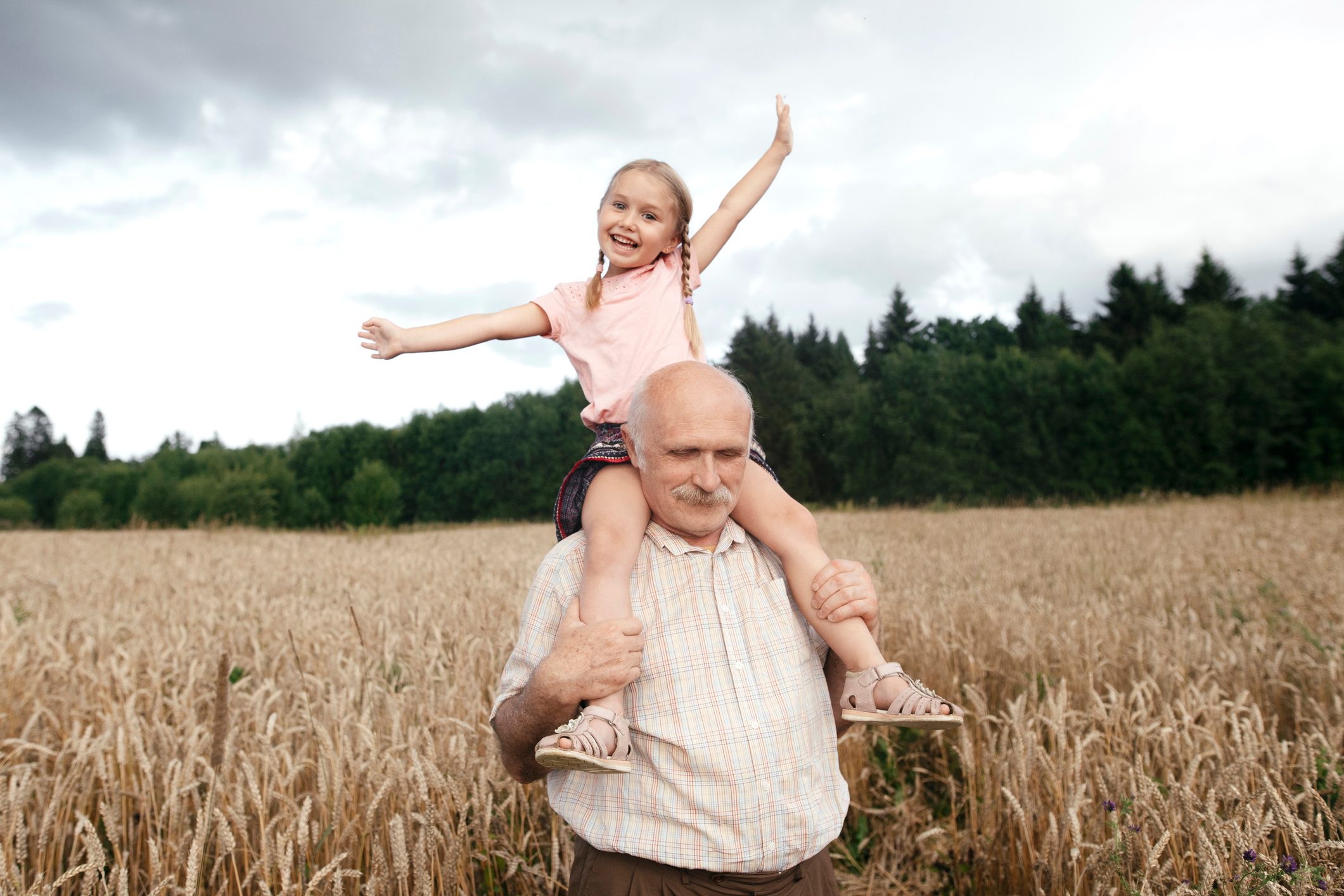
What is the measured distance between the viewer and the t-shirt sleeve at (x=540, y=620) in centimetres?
196

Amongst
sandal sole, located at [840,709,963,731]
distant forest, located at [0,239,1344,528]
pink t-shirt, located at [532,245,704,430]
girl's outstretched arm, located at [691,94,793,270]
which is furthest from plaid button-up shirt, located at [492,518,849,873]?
distant forest, located at [0,239,1344,528]

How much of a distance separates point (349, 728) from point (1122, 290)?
54651 millimetres

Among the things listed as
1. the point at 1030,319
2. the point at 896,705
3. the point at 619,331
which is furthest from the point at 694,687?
the point at 1030,319

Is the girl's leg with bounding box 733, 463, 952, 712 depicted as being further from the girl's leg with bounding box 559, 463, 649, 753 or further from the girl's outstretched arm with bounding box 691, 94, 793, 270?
the girl's outstretched arm with bounding box 691, 94, 793, 270

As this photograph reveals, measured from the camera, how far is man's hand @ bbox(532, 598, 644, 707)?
171 cm

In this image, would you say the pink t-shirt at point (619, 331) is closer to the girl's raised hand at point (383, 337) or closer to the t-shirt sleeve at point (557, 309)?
the t-shirt sleeve at point (557, 309)

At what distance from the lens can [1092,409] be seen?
109 ft

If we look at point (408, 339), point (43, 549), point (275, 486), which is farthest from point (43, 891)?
point (275, 486)

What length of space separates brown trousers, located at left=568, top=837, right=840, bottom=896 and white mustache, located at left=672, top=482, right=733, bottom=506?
33.4 inches

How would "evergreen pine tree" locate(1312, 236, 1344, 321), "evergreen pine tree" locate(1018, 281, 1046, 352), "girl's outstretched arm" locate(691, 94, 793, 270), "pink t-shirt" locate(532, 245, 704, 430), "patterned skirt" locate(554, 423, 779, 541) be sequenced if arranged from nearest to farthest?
"patterned skirt" locate(554, 423, 779, 541) → "pink t-shirt" locate(532, 245, 704, 430) → "girl's outstretched arm" locate(691, 94, 793, 270) → "evergreen pine tree" locate(1312, 236, 1344, 321) → "evergreen pine tree" locate(1018, 281, 1046, 352)

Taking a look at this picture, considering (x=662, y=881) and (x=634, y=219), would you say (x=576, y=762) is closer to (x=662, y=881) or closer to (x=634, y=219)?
(x=662, y=881)

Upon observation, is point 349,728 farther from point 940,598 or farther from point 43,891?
point 940,598

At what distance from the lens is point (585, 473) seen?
2.34 metres

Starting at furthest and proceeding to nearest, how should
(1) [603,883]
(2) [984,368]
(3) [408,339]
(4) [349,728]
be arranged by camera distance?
(2) [984,368] → (4) [349,728] → (3) [408,339] → (1) [603,883]
